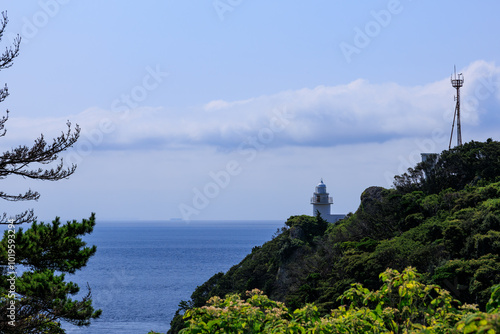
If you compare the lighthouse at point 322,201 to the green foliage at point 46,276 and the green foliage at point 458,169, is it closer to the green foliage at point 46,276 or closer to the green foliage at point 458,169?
the green foliage at point 458,169

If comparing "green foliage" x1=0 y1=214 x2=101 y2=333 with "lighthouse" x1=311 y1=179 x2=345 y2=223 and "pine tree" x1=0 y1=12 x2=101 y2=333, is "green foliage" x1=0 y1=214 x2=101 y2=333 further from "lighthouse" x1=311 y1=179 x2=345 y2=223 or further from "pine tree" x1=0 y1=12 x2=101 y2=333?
"lighthouse" x1=311 y1=179 x2=345 y2=223

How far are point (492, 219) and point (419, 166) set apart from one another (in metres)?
13.4

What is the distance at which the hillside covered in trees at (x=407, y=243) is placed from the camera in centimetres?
2098

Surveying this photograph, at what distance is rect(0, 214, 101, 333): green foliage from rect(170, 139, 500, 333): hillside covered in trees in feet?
27.1

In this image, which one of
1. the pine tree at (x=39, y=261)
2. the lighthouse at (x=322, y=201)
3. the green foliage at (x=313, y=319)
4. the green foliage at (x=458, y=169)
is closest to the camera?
A: the green foliage at (x=313, y=319)

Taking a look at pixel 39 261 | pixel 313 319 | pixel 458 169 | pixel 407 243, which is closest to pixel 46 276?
pixel 39 261

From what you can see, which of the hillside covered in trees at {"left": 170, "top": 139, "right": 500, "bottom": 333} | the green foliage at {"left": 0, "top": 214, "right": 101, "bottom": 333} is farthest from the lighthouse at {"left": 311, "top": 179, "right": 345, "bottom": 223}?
the green foliage at {"left": 0, "top": 214, "right": 101, "bottom": 333}

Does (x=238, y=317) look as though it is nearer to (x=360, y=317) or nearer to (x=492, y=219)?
(x=360, y=317)

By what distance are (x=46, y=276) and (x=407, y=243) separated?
59.8 feet

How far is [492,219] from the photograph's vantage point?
22406 mm

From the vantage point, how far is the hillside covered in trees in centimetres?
2098

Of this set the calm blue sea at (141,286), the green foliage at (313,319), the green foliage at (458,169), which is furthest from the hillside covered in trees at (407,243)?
the green foliage at (313,319)

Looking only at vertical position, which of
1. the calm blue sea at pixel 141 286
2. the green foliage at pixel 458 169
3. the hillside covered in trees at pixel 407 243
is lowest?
the calm blue sea at pixel 141 286

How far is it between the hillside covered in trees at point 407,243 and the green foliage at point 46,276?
8.25 meters
